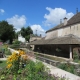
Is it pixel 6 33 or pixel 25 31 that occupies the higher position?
pixel 25 31

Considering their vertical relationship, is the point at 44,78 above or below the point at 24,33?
below

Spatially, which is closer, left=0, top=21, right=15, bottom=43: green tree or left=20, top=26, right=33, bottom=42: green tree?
left=0, top=21, right=15, bottom=43: green tree

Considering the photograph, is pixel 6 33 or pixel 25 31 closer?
pixel 6 33

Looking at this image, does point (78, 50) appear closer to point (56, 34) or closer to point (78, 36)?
point (78, 36)

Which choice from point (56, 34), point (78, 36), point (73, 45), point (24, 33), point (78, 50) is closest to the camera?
point (78, 50)

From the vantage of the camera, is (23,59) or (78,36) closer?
(23,59)

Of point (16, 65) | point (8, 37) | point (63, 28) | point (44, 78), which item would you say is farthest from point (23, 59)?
point (8, 37)

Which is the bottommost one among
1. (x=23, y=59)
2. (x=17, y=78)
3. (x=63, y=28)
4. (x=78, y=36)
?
(x=17, y=78)

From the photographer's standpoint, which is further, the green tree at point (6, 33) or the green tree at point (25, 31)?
the green tree at point (25, 31)

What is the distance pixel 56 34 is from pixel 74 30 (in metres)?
9.53

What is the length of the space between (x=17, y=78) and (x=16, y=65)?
3.59 ft

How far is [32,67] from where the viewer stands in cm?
665

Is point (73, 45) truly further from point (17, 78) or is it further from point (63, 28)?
point (17, 78)

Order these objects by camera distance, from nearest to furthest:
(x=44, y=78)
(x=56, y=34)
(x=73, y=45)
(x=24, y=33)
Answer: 1. (x=44, y=78)
2. (x=73, y=45)
3. (x=56, y=34)
4. (x=24, y=33)
